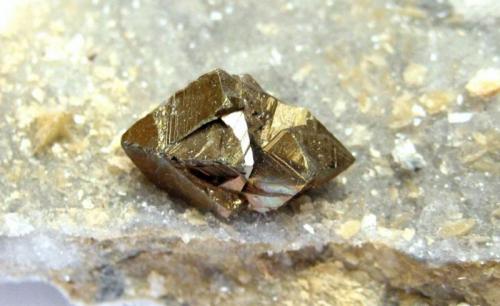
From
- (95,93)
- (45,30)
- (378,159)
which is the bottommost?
(378,159)

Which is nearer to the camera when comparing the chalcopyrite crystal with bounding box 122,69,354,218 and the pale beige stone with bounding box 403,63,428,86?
the chalcopyrite crystal with bounding box 122,69,354,218

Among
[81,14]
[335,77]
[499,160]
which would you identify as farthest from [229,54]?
[499,160]

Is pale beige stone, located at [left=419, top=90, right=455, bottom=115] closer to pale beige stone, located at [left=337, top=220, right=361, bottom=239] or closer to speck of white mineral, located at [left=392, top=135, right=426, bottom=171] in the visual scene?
speck of white mineral, located at [left=392, top=135, right=426, bottom=171]

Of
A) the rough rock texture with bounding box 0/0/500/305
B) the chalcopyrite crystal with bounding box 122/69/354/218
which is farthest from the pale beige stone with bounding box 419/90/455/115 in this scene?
the chalcopyrite crystal with bounding box 122/69/354/218

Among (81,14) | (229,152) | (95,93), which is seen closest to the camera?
(229,152)

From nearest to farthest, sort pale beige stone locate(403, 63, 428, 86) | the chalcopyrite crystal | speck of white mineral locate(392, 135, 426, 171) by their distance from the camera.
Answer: the chalcopyrite crystal → speck of white mineral locate(392, 135, 426, 171) → pale beige stone locate(403, 63, 428, 86)

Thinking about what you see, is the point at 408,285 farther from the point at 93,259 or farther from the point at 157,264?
the point at 93,259

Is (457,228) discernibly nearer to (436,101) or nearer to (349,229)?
(349,229)
